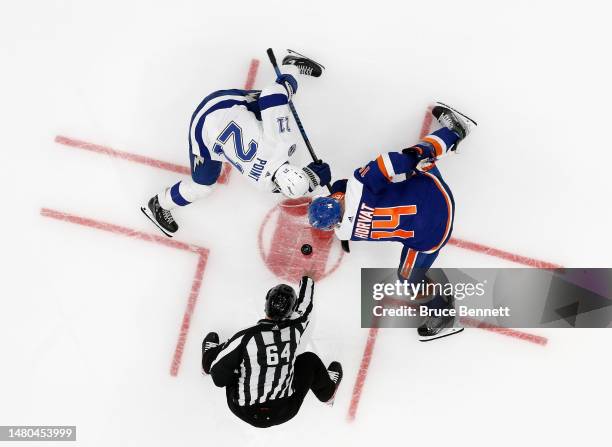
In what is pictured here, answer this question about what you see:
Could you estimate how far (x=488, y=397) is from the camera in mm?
5594

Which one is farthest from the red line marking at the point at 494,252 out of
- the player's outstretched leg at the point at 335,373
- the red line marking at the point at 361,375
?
the player's outstretched leg at the point at 335,373

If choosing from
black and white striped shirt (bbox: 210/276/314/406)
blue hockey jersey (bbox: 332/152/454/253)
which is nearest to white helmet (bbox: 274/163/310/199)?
blue hockey jersey (bbox: 332/152/454/253)

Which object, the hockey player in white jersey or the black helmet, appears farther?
the black helmet

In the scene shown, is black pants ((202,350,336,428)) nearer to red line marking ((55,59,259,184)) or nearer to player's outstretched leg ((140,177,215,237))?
player's outstretched leg ((140,177,215,237))

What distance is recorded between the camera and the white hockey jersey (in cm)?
429

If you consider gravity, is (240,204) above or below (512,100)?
below

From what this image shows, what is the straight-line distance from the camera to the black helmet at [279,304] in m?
4.44

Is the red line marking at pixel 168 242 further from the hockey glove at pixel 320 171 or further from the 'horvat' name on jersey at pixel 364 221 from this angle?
the 'horvat' name on jersey at pixel 364 221

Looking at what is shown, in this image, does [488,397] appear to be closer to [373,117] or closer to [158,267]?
[373,117]

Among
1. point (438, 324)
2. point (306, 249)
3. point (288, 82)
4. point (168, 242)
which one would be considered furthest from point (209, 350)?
point (288, 82)

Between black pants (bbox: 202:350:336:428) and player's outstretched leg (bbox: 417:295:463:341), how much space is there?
46.6 inches

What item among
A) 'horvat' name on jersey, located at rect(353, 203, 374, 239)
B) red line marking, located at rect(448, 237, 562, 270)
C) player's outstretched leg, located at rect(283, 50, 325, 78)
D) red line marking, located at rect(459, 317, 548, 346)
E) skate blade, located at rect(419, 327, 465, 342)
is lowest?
skate blade, located at rect(419, 327, 465, 342)

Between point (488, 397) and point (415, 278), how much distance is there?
1.81m

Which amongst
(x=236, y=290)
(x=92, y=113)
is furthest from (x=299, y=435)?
(x=92, y=113)
